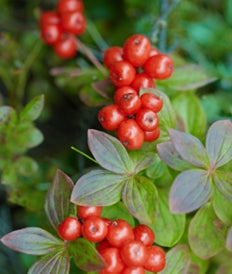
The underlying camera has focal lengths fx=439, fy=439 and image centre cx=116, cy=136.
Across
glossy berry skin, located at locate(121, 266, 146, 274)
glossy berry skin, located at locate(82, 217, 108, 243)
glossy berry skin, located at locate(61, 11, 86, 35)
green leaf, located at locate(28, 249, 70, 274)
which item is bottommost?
glossy berry skin, located at locate(121, 266, 146, 274)

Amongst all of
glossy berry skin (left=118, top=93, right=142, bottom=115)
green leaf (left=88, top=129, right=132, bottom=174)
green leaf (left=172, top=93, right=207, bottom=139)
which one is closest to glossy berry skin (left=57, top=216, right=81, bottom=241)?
green leaf (left=88, top=129, right=132, bottom=174)

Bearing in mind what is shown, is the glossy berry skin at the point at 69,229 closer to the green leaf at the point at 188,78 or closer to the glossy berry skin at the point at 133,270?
the glossy berry skin at the point at 133,270

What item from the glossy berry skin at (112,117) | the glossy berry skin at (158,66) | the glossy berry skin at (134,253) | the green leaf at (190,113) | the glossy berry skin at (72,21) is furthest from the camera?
the glossy berry skin at (72,21)

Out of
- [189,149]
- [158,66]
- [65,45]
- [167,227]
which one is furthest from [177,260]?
[65,45]

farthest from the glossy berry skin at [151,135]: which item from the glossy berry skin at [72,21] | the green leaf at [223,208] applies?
the glossy berry skin at [72,21]

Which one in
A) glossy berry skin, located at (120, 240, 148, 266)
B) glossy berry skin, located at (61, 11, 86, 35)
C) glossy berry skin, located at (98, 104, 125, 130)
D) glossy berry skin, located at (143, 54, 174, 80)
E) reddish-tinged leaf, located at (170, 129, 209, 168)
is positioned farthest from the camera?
glossy berry skin, located at (61, 11, 86, 35)

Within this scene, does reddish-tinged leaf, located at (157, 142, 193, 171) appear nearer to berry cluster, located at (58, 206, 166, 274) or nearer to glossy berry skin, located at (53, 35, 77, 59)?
berry cluster, located at (58, 206, 166, 274)

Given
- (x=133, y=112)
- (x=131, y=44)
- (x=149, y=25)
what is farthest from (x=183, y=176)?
(x=149, y=25)

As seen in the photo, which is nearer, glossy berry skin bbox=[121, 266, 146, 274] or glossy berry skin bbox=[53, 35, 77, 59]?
glossy berry skin bbox=[121, 266, 146, 274]
